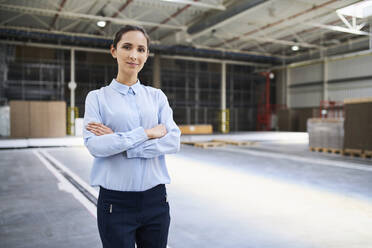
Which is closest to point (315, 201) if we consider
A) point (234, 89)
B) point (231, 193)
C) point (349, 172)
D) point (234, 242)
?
point (231, 193)

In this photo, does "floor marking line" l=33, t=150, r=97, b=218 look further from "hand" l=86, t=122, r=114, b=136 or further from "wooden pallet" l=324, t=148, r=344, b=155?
"wooden pallet" l=324, t=148, r=344, b=155

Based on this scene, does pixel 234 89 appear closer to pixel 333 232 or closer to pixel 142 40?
pixel 333 232

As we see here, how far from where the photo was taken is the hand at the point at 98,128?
5.04ft

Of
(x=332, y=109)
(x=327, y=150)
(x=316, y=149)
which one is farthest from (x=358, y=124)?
(x=332, y=109)

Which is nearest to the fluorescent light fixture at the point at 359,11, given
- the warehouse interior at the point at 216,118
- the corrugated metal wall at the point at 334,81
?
the warehouse interior at the point at 216,118

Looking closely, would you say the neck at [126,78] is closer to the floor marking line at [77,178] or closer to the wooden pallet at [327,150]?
the floor marking line at [77,178]

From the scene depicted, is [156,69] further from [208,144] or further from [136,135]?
[136,135]

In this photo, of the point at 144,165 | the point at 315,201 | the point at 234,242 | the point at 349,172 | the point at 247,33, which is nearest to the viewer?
the point at 144,165

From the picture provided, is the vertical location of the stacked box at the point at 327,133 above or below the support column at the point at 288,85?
below

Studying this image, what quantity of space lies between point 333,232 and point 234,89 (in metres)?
24.3

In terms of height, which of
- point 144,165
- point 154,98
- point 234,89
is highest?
point 234,89

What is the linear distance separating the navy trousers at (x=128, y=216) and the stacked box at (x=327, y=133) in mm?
10698

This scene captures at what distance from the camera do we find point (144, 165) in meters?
1.56

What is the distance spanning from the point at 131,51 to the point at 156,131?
0.42m
